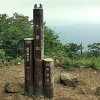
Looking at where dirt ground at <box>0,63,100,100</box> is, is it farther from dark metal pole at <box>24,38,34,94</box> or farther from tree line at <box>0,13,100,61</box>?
tree line at <box>0,13,100,61</box>

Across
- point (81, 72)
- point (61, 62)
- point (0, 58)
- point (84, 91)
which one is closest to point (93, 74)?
point (81, 72)

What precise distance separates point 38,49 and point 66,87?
86.3 inches

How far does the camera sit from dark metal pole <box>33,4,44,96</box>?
392 cm

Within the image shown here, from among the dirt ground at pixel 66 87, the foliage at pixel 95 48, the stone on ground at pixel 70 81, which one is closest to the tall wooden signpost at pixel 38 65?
the dirt ground at pixel 66 87

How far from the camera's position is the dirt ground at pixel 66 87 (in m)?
4.31

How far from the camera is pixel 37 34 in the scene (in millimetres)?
3988

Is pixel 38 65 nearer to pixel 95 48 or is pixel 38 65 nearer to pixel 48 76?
pixel 48 76

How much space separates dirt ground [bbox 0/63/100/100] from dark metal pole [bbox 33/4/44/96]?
41cm

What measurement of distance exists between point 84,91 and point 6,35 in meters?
8.57

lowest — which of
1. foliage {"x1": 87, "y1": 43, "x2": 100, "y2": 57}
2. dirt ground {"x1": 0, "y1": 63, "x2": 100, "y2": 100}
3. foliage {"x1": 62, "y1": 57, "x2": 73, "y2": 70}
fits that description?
dirt ground {"x1": 0, "y1": 63, "x2": 100, "y2": 100}

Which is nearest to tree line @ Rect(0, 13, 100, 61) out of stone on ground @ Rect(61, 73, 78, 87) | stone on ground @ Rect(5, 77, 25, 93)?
stone on ground @ Rect(61, 73, 78, 87)

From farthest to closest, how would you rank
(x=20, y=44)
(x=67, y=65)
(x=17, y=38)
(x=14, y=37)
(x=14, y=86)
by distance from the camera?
(x=20, y=44)
(x=14, y=37)
(x=17, y=38)
(x=67, y=65)
(x=14, y=86)

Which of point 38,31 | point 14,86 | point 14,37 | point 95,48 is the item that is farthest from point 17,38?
point 95,48

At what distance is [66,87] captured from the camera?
521 centimetres
